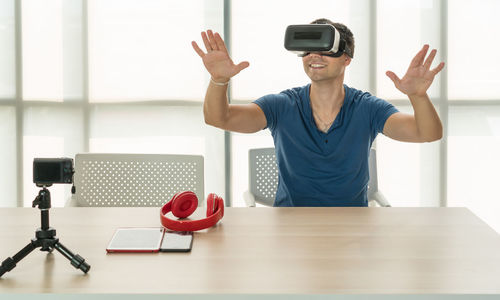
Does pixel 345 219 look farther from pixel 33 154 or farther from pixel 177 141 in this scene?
pixel 33 154

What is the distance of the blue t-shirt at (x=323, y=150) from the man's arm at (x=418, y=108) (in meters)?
0.07

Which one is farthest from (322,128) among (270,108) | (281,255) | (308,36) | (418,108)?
Result: (281,255)

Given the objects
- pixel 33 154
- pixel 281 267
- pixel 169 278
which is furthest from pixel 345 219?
pixel 33 154

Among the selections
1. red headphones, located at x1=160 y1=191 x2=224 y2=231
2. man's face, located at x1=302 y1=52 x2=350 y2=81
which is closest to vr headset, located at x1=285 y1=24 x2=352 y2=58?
red headphones, located at x1=160 y1=191 x2=224 y2=231

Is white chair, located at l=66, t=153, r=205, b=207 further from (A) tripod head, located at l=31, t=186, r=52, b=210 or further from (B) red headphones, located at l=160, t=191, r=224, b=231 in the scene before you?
(A) tripod head, located at l=31, t=186, r=52, b=210

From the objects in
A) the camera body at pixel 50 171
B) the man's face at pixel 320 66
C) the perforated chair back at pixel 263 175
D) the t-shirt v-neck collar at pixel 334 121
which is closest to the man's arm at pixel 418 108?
the t-shirt v-neck collar at pixel 334 121

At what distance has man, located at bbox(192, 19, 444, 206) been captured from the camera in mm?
2430

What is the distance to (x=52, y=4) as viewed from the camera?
3744 millimetres

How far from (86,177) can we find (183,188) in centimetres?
43

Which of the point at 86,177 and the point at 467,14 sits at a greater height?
the point at 467,14

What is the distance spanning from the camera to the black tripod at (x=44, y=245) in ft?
4.49

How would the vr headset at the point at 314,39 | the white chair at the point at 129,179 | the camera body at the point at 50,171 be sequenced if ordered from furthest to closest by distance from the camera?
the white chair at the point at 129,179 → the vr headset at the point at 314,39 → the camera body at the point at 50,171

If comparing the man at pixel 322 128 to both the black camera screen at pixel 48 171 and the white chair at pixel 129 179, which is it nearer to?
the white chair at pixel 129 179

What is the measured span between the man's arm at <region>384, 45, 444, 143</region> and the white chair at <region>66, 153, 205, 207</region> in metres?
0.86
